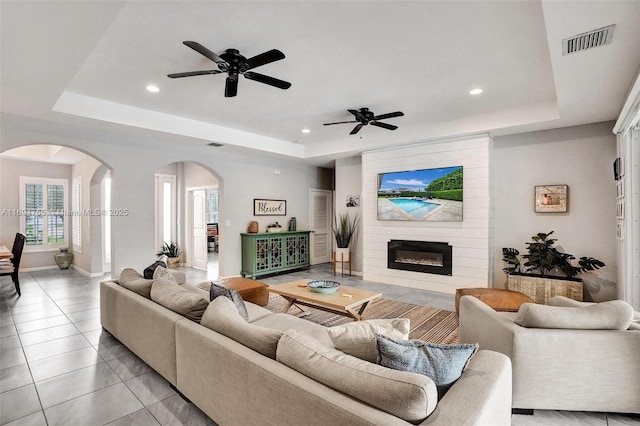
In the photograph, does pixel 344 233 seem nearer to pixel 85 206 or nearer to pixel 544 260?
pixel 544 260

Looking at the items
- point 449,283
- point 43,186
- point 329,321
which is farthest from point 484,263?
point 43,186

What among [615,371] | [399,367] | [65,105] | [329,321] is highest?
[65,105]

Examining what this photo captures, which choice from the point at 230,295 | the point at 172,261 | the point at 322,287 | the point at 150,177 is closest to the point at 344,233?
the point at 322,287

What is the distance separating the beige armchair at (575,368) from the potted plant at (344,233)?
4.79 metres

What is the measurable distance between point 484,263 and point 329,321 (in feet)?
9.04

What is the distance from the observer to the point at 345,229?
22.6 feet

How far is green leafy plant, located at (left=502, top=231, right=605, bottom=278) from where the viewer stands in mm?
4332

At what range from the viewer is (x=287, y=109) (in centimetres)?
450

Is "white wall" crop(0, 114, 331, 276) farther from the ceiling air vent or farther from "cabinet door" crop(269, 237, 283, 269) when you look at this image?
the ceiling air vent

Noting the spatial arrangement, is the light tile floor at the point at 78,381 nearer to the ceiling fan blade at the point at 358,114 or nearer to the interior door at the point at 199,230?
the ceiling fan blade at the point at 358,114

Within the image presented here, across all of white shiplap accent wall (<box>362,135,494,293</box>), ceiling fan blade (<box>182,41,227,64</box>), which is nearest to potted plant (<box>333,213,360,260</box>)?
white shiplap accent wall (<box>362,135,494,293</box>)

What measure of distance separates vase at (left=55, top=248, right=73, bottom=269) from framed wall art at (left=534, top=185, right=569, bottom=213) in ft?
30.9

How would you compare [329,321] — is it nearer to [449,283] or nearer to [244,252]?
[449,283]

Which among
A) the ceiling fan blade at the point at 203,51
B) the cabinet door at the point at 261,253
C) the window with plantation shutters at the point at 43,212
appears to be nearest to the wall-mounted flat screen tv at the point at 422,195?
the cabinet door at the point at 261,253
